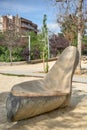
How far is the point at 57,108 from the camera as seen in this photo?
8.48m

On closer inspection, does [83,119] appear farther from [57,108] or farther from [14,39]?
[14,39]

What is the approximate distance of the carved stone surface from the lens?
714cm

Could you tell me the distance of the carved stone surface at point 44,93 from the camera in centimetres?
714

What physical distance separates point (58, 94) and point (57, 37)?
31.7 meters

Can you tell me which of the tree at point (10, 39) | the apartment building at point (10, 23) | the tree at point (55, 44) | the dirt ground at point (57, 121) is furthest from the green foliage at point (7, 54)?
the dirt ground at point (57, 121)

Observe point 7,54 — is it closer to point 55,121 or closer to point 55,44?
point 55,44

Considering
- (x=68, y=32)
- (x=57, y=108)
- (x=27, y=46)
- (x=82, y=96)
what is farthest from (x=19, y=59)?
(x=57, y=108)

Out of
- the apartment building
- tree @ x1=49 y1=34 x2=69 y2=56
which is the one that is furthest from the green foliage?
tree @ x1=49 y1=34 x2=69 y2=56

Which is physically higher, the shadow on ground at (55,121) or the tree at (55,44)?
the tree at (55,44)

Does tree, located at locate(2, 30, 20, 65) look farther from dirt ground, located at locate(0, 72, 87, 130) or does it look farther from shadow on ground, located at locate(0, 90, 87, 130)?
shadow on ground, located at locate(0, 90, 87, 130)

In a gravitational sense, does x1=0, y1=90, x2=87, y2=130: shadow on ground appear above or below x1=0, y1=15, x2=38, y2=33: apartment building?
below

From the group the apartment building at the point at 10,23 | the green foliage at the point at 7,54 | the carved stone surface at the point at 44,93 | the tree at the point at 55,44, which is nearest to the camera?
the carved stone surface at the point at 44,93

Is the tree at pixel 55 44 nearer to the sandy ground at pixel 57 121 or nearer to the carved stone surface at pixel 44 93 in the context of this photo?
the sandy ground at pixel 57 121

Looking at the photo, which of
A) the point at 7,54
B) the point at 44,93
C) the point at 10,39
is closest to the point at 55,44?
the point at 7,54
